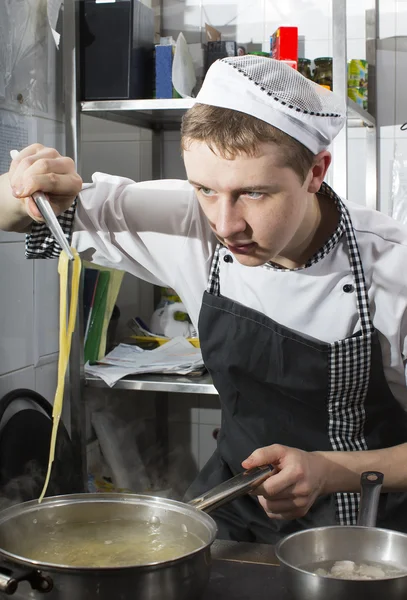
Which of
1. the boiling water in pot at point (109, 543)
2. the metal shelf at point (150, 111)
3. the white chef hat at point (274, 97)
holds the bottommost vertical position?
the boiling water in pot at point (109, 543)

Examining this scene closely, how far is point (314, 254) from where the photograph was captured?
1.53m

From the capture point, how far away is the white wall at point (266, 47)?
2.87 m

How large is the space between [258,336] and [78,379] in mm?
1115

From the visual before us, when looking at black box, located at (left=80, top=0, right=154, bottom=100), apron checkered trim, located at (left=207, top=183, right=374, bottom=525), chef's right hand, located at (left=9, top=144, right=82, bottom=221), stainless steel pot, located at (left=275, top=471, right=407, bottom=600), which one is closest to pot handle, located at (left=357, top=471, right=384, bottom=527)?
stainless steel pot, located at (left=275, top=471, right=407, bottom=600)

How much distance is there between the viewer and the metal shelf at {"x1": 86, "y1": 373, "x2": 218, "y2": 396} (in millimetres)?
2422

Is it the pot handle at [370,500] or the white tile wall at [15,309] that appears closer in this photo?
the pot handle at [370,500]

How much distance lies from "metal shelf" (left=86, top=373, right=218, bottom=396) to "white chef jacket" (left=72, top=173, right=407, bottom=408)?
72 centimetres

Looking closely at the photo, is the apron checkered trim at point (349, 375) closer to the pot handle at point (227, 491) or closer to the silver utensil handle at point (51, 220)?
the pot handle at point (227, 491)

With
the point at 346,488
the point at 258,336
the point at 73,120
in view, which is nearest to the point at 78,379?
the point at 73,120

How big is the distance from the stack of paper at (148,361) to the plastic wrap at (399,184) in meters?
0.94

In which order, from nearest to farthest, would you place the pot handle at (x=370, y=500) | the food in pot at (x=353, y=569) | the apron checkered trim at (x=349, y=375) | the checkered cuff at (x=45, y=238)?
the food in pot at (x=353, y=569) → the pot handle at (x=370, y=500) → the apron checkered trim at (x=349, y=375) → the checkered cuff at (x=45, y=238)

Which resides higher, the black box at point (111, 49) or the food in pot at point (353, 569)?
the black box at point (111, 49)

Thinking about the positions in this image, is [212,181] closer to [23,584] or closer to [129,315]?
[23,584]

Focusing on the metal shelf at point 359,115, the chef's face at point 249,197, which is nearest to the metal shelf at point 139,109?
the metal shelf at point 359,115
